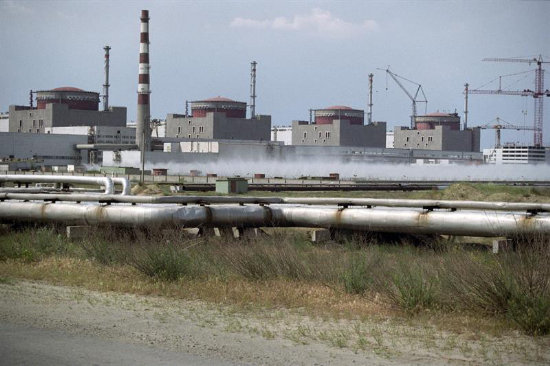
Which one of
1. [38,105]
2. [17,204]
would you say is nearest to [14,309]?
[17,204]

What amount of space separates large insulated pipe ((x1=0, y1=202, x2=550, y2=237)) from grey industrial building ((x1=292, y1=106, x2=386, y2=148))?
15405 centimetres

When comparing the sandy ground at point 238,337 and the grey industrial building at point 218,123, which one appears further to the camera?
the grey industrial building at point 218,123

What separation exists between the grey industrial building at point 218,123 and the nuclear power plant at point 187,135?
196 millimetres

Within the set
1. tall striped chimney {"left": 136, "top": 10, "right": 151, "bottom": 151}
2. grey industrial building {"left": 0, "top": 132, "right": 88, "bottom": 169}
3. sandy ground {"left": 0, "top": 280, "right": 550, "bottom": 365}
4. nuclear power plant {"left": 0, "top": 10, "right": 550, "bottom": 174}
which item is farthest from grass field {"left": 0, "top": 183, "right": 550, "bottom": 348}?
tall striped chimney {"left": 136, "top": 10, "right": 151, "bottom": 151}

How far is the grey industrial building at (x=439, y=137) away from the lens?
189000mm

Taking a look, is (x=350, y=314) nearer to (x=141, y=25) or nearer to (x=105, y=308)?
(x=105, y=308)

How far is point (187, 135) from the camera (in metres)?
167

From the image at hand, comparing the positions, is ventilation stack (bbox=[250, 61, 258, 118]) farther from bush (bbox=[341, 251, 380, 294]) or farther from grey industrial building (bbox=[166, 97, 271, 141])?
bush (bbox=[341, 251, 380, 294])

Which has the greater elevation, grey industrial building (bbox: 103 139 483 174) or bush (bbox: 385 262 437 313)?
grey industrial building (bbox: 103 139 483 174)

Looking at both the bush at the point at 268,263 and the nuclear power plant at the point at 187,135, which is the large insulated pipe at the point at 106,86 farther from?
the bush at the point at 268,263

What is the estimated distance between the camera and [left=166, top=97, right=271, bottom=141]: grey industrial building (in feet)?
532

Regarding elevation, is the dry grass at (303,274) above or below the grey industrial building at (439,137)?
below

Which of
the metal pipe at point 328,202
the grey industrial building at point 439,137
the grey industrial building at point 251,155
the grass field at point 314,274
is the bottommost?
the grass field at point 314,274

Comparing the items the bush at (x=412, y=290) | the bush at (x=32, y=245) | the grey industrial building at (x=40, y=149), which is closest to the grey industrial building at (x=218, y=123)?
the grey industrial building at (x=40, y=149)
